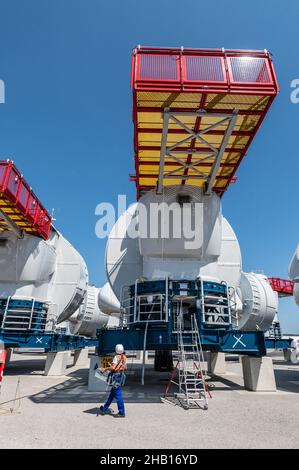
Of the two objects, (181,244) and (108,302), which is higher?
(181,244)

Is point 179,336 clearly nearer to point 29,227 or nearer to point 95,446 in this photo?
point 95,446

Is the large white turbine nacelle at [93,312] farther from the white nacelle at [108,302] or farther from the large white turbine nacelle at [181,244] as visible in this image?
the large white turbine nacelle at [181,244]

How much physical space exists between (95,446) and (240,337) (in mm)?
6773

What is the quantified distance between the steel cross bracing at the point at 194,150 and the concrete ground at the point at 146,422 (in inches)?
293

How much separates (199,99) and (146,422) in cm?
837

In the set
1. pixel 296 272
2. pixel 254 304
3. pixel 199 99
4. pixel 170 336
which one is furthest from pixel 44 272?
pixel 254 304

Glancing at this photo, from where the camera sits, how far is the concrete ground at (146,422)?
5.33m

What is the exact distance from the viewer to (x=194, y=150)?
10.9 m

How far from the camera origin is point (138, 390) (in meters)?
11.0

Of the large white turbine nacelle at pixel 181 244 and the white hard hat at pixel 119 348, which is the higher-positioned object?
the large white turbine nacelle at pixel 181 244

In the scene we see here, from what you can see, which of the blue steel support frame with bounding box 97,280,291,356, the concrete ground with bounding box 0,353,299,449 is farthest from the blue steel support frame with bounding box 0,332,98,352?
the blue steel support frame with bounding box 97,280,291,356

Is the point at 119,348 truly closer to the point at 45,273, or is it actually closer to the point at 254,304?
the point at 45,273

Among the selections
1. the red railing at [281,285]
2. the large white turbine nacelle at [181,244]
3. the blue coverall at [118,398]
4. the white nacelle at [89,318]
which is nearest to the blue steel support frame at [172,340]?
the large white turbine nacelle at [181,244]
